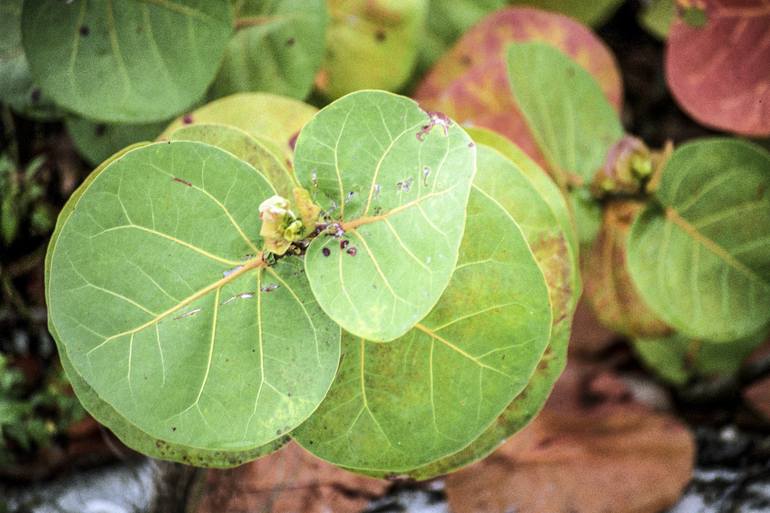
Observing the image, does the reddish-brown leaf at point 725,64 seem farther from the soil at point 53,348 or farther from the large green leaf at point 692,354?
the soil at point 53,348

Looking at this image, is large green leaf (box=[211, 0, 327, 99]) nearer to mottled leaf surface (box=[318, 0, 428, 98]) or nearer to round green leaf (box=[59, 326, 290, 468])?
mottled leaf surface (box=[318, 0, 428, 98])

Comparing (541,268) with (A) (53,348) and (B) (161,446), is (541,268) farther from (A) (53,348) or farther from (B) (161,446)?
(A) (53,348)

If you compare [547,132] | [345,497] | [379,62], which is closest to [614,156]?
[547,132]

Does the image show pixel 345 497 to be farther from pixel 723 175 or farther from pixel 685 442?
pixel 723 175

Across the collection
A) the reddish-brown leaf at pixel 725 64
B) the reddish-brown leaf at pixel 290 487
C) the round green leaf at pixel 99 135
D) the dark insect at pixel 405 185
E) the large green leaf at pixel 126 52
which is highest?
the large green leaf at pixel 126 52

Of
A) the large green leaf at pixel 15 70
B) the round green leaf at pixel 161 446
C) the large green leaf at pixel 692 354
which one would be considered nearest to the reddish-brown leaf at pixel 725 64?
the large green leaf at pixel 692 354

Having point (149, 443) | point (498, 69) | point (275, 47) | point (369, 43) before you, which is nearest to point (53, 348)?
point (149, 443)
